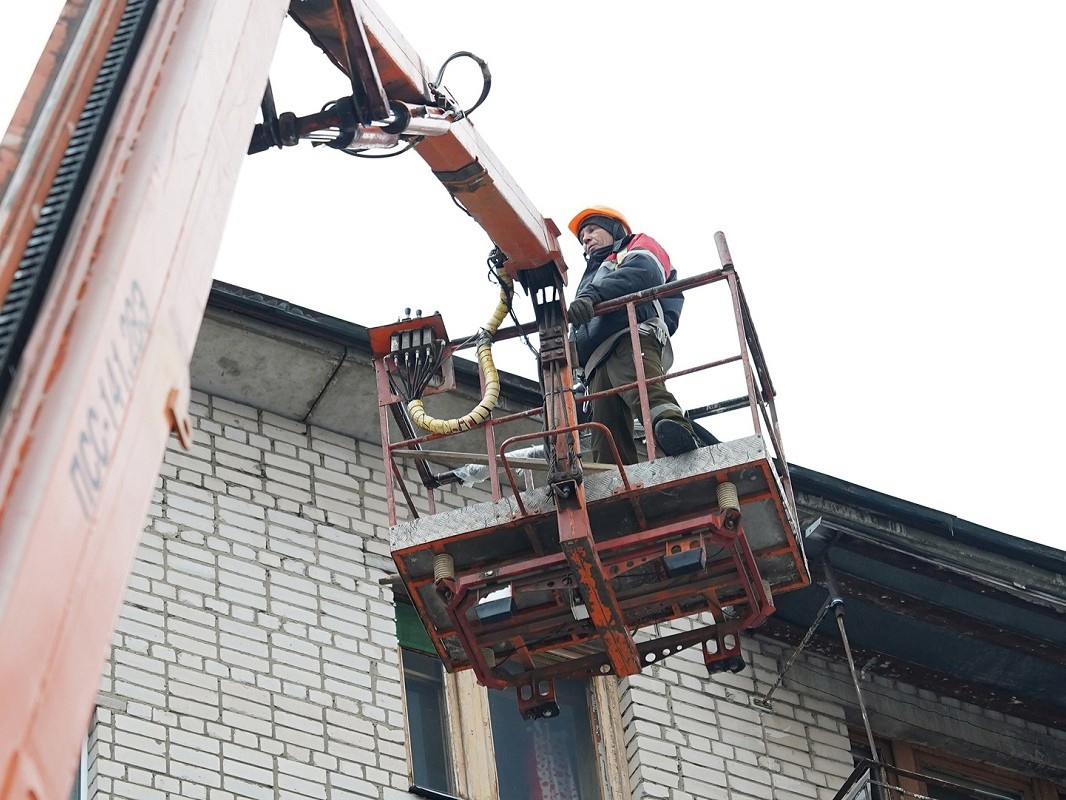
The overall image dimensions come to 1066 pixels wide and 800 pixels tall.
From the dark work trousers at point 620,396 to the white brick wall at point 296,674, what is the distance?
6.46 ft

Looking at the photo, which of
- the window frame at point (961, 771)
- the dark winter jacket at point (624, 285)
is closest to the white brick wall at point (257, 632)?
the dark winter jacket at point (624, 285)

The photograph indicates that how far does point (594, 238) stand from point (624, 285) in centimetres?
70

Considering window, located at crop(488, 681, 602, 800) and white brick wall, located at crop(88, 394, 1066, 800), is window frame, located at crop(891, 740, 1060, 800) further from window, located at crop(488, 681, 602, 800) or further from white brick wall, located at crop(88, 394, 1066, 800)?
Result: window, located at crop(488, 681, 602, 800)

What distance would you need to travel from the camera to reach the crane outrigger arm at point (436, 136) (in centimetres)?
836

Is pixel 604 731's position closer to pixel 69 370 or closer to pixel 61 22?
pixel 61 22

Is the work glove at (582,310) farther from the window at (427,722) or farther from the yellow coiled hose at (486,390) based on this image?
the window at (427,722)

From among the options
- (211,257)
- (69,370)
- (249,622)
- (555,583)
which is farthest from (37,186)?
(249,622)

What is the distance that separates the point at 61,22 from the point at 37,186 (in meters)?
0.76

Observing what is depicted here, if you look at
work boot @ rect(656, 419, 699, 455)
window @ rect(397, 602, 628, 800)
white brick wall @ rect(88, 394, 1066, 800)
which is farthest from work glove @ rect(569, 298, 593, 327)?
window @ rect(397, 602, 628, 800)

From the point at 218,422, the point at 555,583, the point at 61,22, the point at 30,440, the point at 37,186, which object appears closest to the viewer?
the point at 30,440

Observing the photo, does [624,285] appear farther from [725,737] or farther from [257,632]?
[725,737]

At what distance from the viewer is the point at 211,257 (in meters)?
4.76

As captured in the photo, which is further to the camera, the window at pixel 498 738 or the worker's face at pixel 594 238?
the window at pixel 498 738

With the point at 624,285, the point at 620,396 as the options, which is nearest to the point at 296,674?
the point at 620,396
